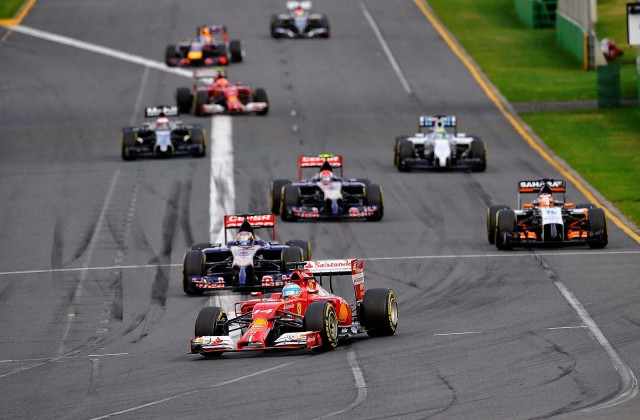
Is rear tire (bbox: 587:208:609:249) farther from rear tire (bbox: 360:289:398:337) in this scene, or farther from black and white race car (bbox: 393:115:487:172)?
black and white race car (bbox: 393:115:487:172)

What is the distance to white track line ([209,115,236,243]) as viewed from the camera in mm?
42281

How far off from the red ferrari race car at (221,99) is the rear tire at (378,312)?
32320 millimetres

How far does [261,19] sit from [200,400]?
61.5 m

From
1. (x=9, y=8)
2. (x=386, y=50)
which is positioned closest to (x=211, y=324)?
(x=386, y=50)

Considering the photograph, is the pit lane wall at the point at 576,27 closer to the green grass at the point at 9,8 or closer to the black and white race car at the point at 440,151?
the black and white race car at the point at 440,151

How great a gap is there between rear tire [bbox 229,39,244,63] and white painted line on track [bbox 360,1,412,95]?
20.5 ft

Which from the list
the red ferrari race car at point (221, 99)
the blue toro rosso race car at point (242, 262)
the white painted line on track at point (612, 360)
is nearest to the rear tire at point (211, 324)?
the white painted line on track at point (612, 360)

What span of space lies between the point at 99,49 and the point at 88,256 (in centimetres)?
Answer: 3802

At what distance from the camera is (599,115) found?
60.1 m

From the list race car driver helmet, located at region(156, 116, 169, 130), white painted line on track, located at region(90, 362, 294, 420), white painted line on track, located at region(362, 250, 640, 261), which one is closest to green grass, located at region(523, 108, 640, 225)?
white painted line on track, located at region(362, 250, 640, 261)

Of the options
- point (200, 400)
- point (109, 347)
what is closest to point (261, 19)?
point (109, 347)

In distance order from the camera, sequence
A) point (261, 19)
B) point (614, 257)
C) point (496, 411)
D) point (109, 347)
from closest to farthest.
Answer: point (496, 411) → point (109, 347) → point (614, 257) → point (261, 19)

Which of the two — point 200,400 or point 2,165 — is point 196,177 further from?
point 200,400

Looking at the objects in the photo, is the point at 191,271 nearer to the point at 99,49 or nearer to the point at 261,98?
the point at 261,98
